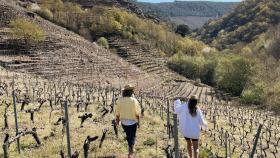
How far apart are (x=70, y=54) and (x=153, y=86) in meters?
13.5

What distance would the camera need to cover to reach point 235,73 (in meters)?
81.2

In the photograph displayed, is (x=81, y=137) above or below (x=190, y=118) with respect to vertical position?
below

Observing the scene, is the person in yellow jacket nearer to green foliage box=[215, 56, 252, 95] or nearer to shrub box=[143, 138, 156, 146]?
shrub box=[143, 138, 156, 146]

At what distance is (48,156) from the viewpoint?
14289 millimetres

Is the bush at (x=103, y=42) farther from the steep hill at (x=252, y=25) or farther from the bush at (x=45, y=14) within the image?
the steep hill at (x=252, y=25)

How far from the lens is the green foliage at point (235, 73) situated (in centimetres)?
7994

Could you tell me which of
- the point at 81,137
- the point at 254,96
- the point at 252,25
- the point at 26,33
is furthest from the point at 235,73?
the point at 252,25

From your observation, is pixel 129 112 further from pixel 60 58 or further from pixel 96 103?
pixel 60 58

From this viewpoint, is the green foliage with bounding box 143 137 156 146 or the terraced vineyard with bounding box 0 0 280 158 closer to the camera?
the terraced vineyard with bounding box 0 0 280 158

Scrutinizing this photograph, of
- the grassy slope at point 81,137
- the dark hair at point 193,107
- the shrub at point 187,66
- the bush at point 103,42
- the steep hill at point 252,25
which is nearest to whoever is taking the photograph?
the dark hair at point 193,107

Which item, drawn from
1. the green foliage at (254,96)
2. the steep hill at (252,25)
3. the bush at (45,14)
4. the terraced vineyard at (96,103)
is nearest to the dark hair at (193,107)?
the terraced vineyard at (96,103)

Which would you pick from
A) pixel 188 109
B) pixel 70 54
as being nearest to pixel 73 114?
pixel 188 109

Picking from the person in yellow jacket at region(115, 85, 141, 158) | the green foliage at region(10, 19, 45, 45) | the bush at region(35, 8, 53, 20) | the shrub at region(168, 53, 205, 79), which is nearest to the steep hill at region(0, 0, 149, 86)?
the green foliage at region(10, 19, 45, 45)

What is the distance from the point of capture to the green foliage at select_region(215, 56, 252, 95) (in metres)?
79.9
